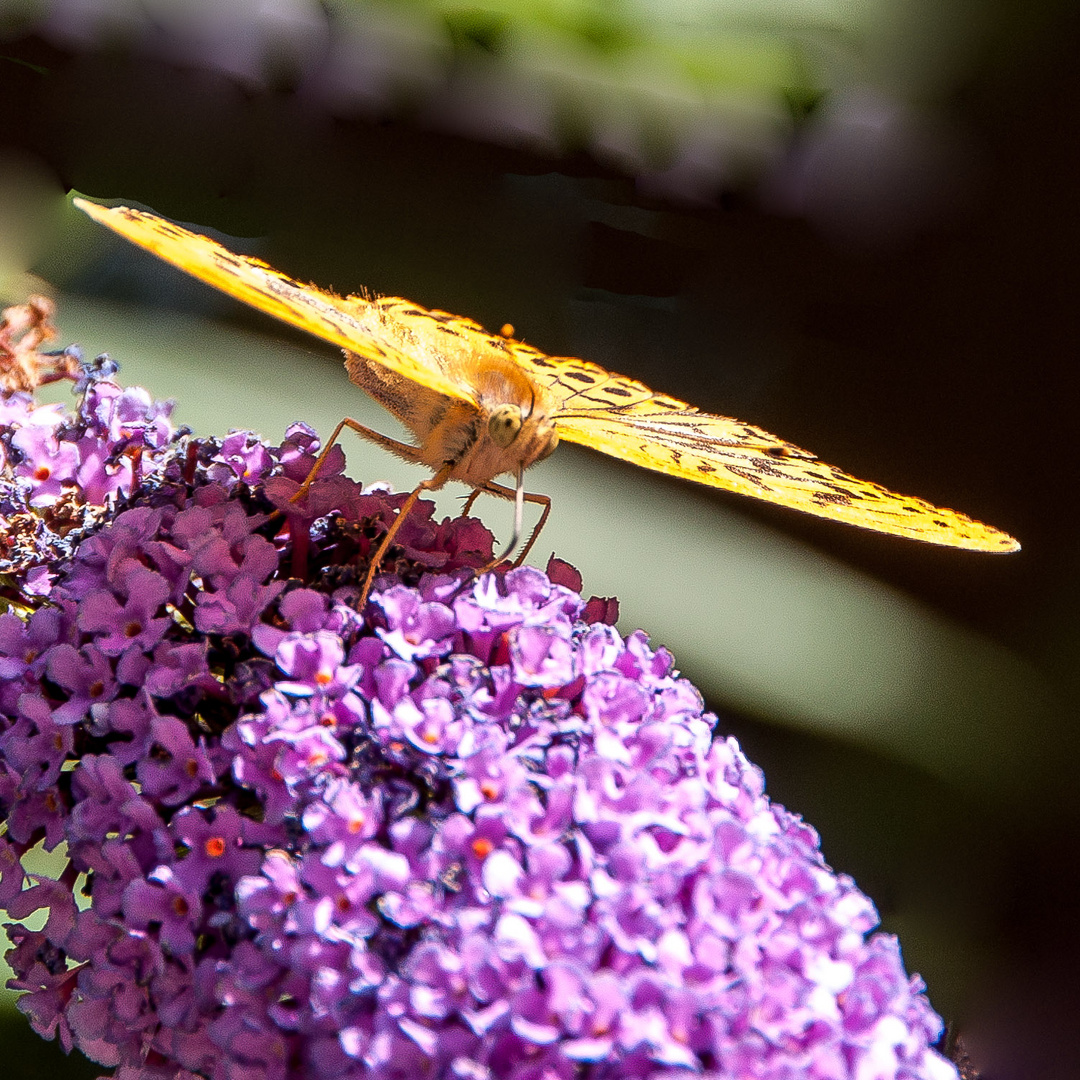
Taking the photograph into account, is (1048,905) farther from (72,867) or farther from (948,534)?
(72,867)

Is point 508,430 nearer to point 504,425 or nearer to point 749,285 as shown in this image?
point 504,425

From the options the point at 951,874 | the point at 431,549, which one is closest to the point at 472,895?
the point at 431,549

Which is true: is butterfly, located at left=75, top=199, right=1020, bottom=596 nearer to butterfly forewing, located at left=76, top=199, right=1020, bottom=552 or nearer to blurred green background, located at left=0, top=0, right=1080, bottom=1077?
butterfly forewing, located at left=76, top=199, right=1020, bottom=552

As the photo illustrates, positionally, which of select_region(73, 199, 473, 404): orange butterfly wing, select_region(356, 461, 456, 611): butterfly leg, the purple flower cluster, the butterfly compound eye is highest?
select_region(73, 199, 473, 404): orange butterfly wing

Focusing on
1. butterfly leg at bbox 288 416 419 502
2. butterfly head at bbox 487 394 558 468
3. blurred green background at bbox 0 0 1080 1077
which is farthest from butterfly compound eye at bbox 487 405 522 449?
blurred green background at bbox 0 0 1080 1077

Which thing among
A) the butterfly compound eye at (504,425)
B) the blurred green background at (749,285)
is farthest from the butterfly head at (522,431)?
the blurred green background at (749,285)

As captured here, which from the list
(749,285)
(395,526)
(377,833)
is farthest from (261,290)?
(749,285)
